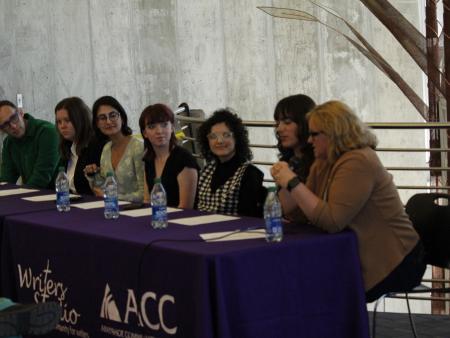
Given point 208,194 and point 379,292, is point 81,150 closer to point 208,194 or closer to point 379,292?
point 208,194

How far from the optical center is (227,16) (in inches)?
451

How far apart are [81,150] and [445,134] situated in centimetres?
213

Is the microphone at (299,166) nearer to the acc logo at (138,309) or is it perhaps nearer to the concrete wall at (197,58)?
the acc logo at (138,309)

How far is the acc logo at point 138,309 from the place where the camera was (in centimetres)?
353

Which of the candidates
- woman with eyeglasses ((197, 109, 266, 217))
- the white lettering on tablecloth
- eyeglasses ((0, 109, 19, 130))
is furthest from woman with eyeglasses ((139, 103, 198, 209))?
eyeglasses ((0, 109, 19, 130))

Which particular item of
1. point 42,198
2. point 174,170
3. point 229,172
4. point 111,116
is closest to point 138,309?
point 229,172

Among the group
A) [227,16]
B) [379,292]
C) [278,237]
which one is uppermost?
[227,16]

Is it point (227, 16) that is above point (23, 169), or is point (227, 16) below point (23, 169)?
above

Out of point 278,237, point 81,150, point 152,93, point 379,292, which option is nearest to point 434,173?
point 81,150

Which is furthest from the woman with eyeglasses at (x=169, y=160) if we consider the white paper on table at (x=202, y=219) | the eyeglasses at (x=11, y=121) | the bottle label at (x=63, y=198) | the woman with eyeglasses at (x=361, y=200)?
the eyeglasses at (x=11, y=121)

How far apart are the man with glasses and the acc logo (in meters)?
2.19

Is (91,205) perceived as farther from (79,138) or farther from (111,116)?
(79,138)

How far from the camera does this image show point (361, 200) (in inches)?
146

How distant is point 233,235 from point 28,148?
280 cm
